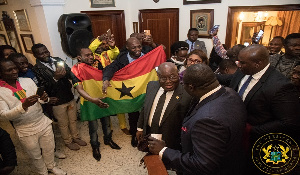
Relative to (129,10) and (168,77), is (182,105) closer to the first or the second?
(168,77)

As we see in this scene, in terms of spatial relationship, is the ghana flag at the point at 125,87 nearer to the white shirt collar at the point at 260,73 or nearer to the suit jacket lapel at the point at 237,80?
the suit jacket lapel at the point at 237,80

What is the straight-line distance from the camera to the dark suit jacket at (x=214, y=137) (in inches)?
48.7

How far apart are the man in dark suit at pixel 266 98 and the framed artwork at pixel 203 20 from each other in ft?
12.0

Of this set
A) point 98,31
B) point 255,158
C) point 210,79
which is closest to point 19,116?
point 210,79

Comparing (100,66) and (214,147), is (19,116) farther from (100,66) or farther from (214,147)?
(214,147)

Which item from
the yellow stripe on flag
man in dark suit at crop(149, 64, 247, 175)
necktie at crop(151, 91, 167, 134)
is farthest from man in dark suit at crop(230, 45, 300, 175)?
the yellow stripe on flag

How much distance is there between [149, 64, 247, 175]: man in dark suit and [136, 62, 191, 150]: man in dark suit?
1.87 feet

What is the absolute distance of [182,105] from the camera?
2104 millimetres

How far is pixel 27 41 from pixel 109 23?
2.31m

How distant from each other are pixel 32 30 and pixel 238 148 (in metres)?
5.29

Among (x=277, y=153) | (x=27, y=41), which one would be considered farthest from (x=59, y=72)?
(x=27, y=41)

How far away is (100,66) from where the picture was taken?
3273 millimetres

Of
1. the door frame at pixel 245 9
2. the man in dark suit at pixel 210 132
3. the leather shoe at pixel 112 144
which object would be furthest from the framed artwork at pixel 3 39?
the man in dark suit at pixel 210 132

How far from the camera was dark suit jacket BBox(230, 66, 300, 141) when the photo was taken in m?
1.60
